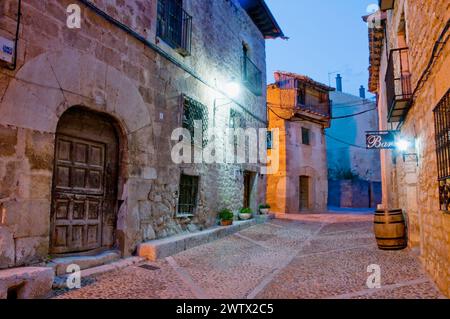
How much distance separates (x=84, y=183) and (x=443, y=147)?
4.50 metres

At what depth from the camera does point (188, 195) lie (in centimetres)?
739

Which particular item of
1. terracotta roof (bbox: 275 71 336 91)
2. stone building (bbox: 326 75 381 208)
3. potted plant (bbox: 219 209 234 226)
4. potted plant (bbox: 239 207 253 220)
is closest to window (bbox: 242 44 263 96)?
potted plant (bbox: 239 207 253 220)

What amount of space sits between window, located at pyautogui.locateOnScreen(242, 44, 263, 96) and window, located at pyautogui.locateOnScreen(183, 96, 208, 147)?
3210 mm

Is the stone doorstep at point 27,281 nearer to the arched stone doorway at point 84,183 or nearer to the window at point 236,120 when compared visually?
the arched stone doorway at point 84,183

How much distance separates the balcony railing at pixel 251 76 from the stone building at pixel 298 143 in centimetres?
584

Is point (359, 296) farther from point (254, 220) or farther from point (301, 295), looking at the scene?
point (254, 220)

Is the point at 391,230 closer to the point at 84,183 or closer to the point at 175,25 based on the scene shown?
the point at 84,183

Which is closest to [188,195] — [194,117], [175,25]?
[194,117]

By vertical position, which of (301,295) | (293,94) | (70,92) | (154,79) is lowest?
(301,295)

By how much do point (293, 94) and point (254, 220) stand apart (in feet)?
31.4

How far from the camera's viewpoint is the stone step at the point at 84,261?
4.03 meters

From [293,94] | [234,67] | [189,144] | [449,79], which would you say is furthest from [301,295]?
[293,94]

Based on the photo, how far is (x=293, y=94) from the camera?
17797mm
